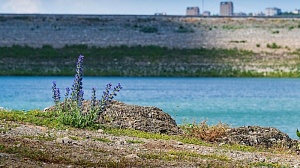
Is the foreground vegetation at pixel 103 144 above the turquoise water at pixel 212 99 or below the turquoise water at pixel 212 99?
above

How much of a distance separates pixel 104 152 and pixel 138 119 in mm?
4504

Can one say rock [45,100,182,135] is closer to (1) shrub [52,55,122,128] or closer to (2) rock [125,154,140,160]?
(1) shrub [52,55,122,128]

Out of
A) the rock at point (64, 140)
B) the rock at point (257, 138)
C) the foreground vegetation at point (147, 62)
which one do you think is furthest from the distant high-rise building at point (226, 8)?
the rock at point (64, 140)

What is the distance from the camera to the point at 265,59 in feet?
221

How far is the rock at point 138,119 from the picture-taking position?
54.7 ft

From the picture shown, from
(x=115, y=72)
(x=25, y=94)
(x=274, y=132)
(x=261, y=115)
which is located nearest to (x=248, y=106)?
(x=261, y=115)

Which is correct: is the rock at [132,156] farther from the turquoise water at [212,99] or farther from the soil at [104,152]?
the turquoise water at [212,99]

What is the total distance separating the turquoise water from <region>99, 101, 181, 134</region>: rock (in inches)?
270

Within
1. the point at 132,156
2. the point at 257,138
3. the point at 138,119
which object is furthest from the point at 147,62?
the point at 132,156

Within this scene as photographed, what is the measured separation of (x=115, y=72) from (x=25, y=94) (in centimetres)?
2420

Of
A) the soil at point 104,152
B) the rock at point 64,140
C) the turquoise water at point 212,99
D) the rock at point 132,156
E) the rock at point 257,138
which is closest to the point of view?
the soil at point 104,152

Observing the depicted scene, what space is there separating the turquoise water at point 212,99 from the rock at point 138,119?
6.87m

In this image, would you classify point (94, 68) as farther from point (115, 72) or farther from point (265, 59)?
point (265, 59)

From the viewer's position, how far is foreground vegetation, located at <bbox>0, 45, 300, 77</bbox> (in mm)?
64625
